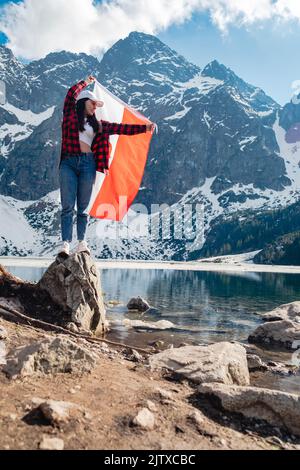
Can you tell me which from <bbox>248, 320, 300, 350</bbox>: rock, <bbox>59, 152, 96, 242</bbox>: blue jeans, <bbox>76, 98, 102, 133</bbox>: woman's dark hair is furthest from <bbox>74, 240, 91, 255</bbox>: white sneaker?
<bbox>248, 320, 300, 350</bbox>: rock

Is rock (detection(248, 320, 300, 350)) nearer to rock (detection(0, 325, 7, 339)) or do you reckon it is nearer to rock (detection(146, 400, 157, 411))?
rock (detection(0, 325, 7, 339))

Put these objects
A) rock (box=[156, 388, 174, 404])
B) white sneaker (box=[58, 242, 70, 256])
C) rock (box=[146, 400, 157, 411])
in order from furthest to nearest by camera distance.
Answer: white sneaker (box=[58, 242, 70, 256])
rock (box=[156, 388, 174, 404])
rock (box=[146, 400, 157, 411])

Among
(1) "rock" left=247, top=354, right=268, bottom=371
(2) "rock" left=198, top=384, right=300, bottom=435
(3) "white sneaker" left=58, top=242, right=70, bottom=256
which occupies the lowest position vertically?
(1) "rock" left=247, top=354, right=268, bottom=371

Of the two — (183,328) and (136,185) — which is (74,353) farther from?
(183,328)

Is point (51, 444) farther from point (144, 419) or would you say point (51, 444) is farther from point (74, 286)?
point (74, 286)

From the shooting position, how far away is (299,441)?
213 inches

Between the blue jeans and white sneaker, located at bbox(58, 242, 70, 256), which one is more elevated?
the blue jeans

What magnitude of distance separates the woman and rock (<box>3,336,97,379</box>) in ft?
15.3

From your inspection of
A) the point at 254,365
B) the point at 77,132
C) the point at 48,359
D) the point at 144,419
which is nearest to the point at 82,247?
the point at 77,132

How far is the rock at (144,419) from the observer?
189 inches

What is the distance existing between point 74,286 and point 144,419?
8563 millimetres

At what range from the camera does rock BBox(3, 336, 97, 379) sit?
5.91 m
